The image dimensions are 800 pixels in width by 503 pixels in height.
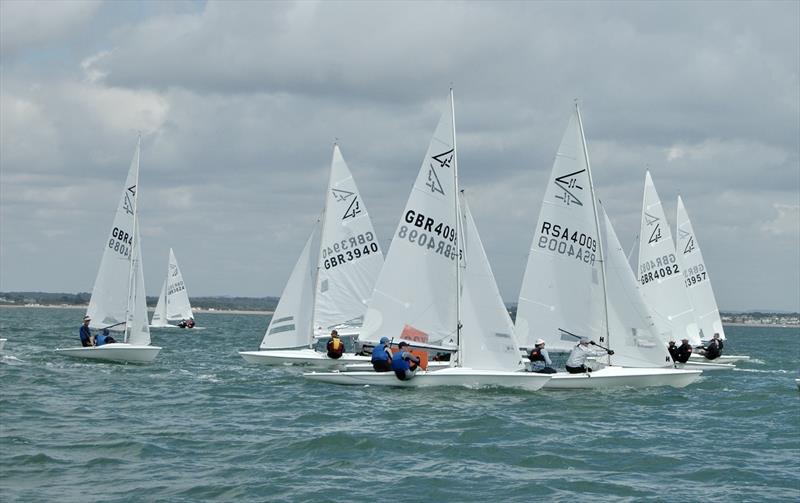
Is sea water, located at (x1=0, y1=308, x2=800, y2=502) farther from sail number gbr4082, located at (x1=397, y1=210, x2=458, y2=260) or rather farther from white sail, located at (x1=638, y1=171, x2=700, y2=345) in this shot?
white sail, located at (x1=638, y1=171, x2=700, y2=345)

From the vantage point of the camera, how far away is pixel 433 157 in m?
24.9

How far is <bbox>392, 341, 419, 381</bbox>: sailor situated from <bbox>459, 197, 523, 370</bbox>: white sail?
1.17 metres

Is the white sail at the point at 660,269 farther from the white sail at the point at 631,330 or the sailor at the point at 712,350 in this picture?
the white sail at the point at 631,330

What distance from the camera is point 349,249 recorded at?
108 feet

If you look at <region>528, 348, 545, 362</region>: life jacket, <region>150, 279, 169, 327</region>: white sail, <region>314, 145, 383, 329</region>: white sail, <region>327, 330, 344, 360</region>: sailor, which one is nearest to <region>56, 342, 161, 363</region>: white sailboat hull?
<region>327, 330, 344, 360</region>: sailor

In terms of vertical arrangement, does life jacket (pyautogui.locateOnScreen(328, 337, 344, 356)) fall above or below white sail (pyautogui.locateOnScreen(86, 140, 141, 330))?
below

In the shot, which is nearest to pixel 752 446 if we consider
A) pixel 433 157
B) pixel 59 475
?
pixel 433 157

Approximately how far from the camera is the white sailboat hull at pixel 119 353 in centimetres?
2897

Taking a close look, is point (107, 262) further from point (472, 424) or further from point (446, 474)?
point (446, 474)

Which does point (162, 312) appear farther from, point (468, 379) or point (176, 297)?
point (468, 379)

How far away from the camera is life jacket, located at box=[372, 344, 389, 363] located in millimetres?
24219

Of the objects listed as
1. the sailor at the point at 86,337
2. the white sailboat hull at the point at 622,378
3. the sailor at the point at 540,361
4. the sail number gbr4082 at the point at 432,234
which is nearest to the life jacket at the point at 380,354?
the sail number gbr4082 at the point at 432,234

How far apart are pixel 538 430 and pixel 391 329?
7.06 meters

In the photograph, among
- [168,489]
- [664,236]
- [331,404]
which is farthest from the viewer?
[664,236]
